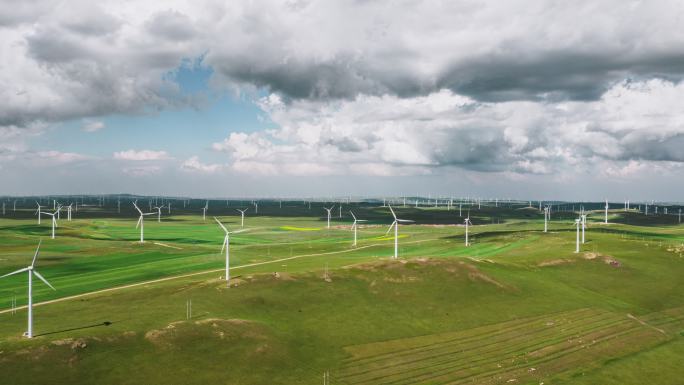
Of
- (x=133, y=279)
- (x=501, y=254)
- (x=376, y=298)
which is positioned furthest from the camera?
(x=501, y=254)

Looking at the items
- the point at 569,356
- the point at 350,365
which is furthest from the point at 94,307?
the point at 569,356

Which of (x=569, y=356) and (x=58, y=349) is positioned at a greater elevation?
(x=58, y=349)

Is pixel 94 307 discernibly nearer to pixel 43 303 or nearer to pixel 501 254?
pixel 43 303

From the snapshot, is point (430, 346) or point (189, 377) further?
point (430, 346)

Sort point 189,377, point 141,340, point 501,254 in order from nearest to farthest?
point 189,377 → point 141,340 → point 501,254

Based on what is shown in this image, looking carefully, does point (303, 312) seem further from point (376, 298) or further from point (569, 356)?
point (569, 356)

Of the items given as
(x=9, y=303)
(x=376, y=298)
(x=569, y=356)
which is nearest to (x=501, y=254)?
(x=376, y=298)
